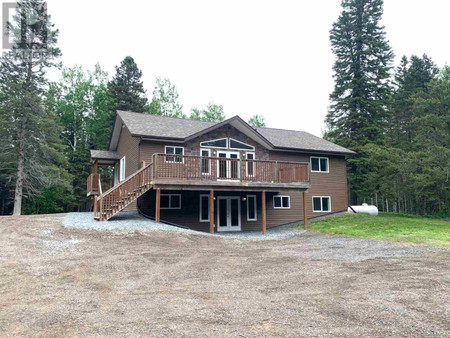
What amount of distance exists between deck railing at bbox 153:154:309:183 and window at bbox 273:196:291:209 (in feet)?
11.7

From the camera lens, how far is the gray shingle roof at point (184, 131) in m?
16.6

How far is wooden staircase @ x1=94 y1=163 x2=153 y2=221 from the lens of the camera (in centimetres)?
1334

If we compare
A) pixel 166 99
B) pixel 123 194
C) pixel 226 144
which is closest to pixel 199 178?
pixel 123 194

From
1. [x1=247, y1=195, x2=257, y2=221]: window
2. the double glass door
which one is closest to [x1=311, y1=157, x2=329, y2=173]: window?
[x1=247, y1=195, x2=257, y2=221]: window

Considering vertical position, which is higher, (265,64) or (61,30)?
→ (265,64)

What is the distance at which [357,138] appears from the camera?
27625 mm

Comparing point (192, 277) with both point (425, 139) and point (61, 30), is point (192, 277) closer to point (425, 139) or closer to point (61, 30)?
point (425, 139)

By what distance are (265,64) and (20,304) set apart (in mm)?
47313

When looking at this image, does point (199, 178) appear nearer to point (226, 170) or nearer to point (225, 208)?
point (226, 170)

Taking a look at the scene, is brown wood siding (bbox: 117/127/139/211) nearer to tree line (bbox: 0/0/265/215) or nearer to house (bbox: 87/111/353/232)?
house (bbox: 87/111/353/232)

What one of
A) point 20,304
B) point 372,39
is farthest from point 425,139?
point 20,304

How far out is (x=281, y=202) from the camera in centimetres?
1970

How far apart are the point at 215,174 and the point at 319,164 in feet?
28.8

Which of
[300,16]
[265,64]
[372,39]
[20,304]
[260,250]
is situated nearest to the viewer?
[20,304]
